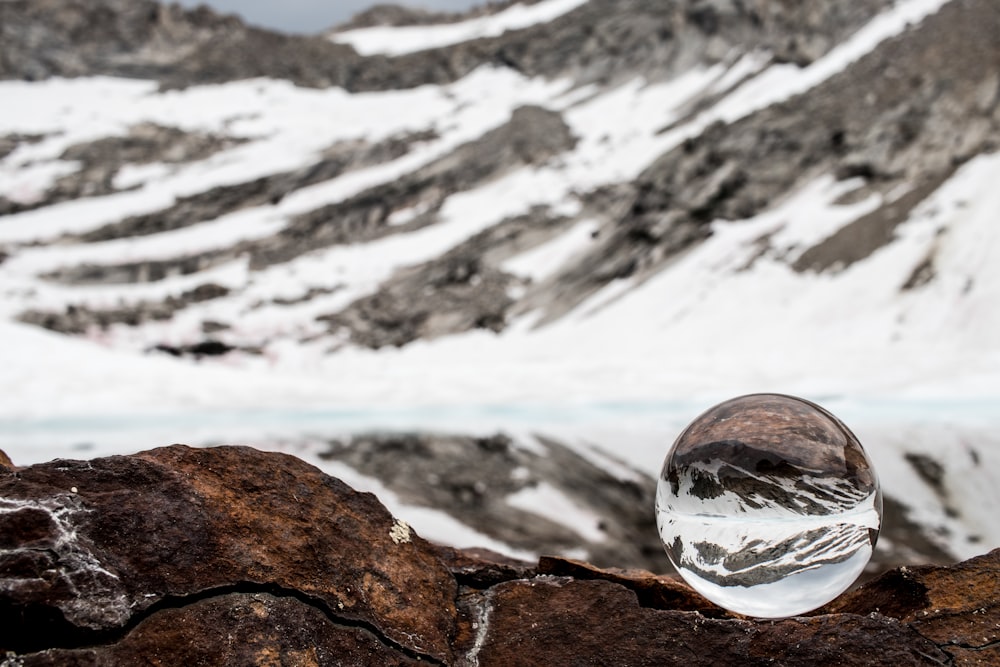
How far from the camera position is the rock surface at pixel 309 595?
272cm

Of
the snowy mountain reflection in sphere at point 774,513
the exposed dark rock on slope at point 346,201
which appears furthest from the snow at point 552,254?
the snowy mountain reflection in sphere at point 774,513

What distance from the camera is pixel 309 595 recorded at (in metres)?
3.06

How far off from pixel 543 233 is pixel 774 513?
28890 millimetres

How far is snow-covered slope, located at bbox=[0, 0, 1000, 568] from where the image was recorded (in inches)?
640

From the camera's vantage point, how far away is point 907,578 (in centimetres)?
355

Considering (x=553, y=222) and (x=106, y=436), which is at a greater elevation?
(x=106, y=436)

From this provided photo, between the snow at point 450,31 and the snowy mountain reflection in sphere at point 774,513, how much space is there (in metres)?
51.7

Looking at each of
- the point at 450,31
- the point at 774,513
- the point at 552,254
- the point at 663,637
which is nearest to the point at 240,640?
the point at 663,637

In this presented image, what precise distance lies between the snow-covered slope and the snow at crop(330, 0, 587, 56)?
14.1ft

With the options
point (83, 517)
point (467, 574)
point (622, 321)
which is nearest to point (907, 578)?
point (467, 574)

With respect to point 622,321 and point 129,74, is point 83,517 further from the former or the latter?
point 129,74

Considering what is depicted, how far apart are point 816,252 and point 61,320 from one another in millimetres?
23665

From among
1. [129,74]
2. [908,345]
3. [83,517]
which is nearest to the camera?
[83,517]

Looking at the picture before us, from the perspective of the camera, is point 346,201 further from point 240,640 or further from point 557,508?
point 240,640
